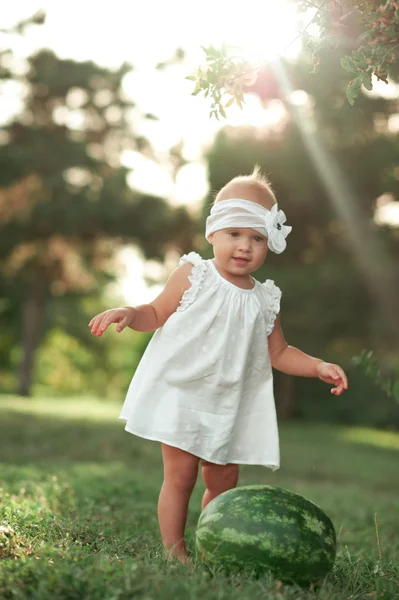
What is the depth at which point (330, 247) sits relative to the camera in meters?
19.9

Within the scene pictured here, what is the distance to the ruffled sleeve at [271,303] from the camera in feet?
12.9

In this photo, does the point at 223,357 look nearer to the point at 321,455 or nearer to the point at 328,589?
the point at 328,589

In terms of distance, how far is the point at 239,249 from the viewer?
377cm

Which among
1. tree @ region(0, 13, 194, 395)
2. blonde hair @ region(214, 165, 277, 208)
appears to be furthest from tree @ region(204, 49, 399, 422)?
blonde hair @ region(214, 165, 277, 208)

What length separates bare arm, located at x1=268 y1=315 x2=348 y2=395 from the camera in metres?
3.79

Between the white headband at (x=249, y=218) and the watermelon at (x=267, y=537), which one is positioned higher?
the white headband at (x=249, y=218)

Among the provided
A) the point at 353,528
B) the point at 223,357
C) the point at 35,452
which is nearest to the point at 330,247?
the point at 35,452

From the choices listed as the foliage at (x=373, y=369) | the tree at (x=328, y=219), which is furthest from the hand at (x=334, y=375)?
the tree at (x=328, y=219)

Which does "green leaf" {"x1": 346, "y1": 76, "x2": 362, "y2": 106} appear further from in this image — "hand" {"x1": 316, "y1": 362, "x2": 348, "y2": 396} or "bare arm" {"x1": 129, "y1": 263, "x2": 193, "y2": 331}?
"hand" {"x1": 316, "y1": 362, "x2": 348, "y2": 396}

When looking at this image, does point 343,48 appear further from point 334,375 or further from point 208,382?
point 208,382

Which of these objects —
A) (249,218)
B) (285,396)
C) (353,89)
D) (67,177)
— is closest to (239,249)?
(249,218)

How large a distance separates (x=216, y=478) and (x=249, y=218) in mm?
1341

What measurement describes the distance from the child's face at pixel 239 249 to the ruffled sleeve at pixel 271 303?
21 centimetres

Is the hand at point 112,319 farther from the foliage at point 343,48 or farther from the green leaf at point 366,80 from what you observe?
the green leaf at point 366,80
